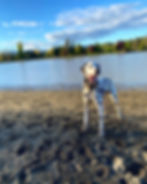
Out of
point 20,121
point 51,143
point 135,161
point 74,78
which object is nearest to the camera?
point 135,161

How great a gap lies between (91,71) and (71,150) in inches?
46.8

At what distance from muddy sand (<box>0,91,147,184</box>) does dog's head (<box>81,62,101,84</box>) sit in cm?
95

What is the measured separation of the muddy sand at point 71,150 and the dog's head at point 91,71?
0.95 m

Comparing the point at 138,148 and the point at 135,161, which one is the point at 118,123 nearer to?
the point at 138,148

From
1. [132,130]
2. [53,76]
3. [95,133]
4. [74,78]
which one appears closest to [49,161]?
[95,133]

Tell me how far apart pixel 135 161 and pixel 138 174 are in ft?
0.74

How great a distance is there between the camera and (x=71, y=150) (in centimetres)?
239

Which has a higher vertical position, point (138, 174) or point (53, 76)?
point (53, 76)

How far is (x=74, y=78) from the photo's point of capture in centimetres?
909

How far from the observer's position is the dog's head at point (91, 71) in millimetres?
2553

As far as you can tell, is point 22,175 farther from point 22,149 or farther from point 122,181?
point 122,181

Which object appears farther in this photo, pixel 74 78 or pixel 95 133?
pixel 74 78

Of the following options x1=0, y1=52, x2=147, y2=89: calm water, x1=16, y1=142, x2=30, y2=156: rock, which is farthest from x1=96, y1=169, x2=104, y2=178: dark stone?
x1=0, y1=52, x2=147, y2=89: calm water

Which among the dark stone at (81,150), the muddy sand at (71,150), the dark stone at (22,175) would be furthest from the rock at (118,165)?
the dark stone at (22,175)
